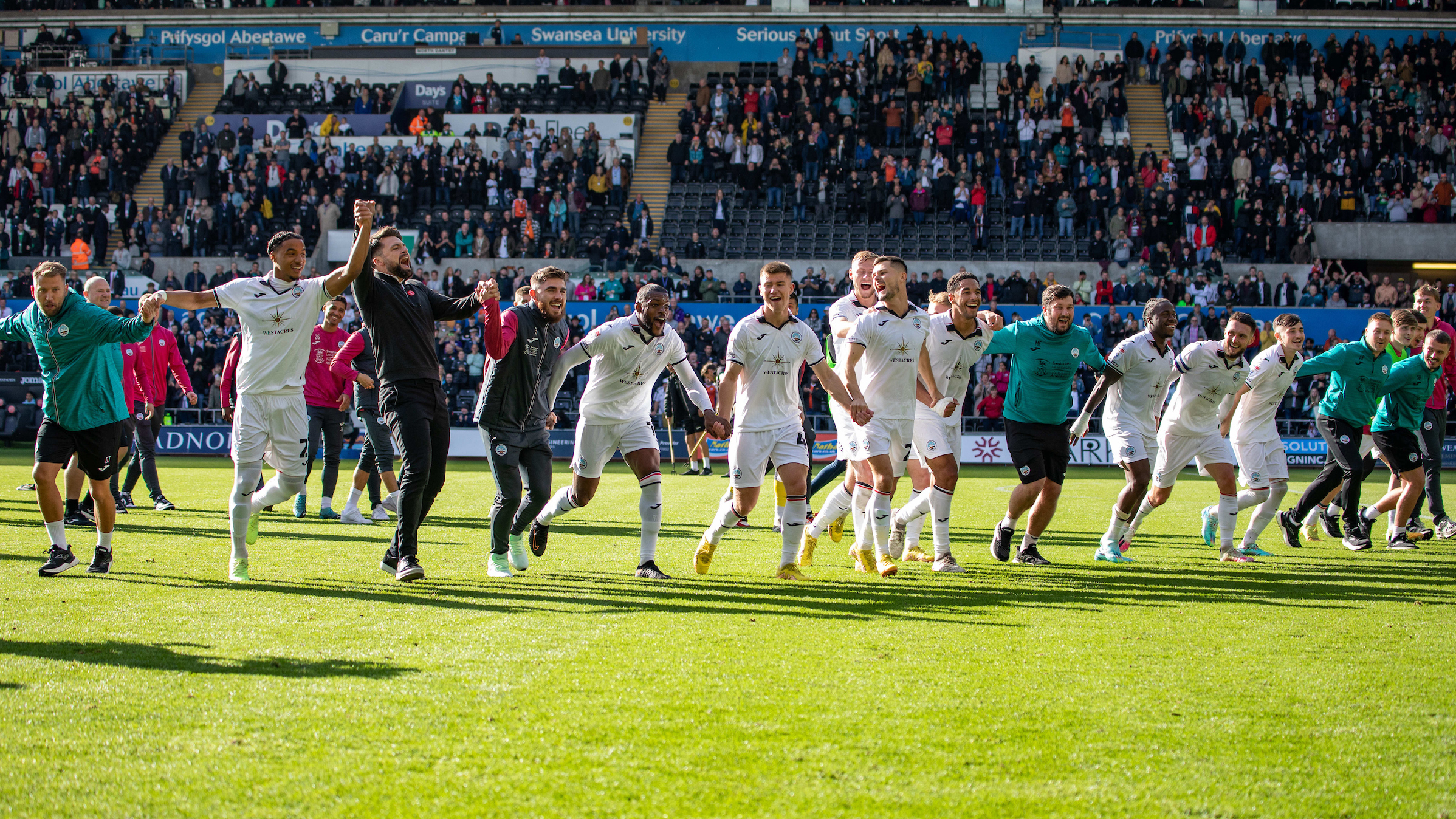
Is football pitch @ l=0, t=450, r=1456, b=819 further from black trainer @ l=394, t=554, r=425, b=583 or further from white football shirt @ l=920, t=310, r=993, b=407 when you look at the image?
white football shirt @ l=920, t=310, r=993, b=407

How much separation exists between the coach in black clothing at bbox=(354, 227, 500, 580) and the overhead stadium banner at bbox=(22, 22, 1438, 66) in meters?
35.1

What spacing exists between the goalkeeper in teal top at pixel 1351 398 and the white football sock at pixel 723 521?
20.0 feet

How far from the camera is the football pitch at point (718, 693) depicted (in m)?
3.68

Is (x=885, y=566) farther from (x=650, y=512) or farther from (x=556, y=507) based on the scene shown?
(x=556, y=507)

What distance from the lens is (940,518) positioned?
29.7 ft

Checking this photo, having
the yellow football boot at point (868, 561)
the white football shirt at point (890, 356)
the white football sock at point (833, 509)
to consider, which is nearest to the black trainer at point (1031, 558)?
the yellow football boot at point (868, 561)

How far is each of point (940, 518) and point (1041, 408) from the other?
1329mm

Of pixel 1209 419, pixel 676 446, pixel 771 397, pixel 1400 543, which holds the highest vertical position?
pixel 771 397

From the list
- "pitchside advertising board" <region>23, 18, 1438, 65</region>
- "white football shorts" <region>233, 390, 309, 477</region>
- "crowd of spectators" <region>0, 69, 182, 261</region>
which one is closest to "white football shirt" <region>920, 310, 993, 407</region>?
"white football shorts" <region>233, 390, 309, 477</region>

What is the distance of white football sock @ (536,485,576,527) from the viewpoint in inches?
341

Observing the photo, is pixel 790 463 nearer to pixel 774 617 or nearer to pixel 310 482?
pixel 774 617

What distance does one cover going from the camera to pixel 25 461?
829 inches

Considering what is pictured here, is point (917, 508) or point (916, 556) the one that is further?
point (916, 556)

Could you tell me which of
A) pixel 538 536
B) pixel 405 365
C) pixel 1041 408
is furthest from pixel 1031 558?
pixel 405 365
